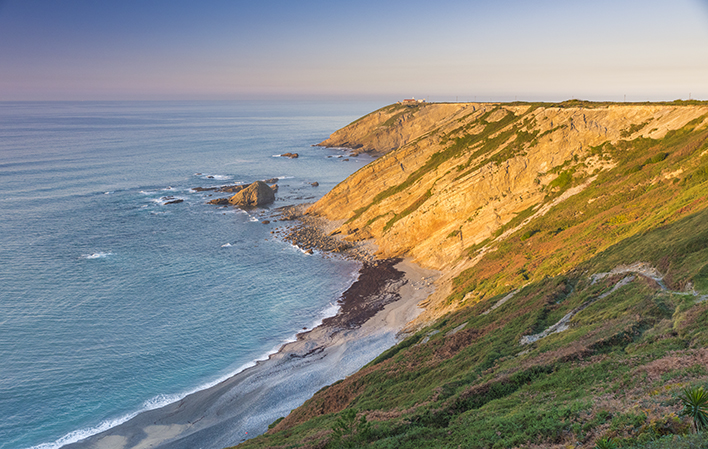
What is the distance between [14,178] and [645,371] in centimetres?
12862

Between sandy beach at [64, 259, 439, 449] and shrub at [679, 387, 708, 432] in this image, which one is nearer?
shrub at [679, 387, 708, 432]

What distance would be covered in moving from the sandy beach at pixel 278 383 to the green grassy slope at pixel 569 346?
13.5 ft

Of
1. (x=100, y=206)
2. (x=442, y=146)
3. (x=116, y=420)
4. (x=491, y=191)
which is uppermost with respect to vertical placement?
(x=442, y=146)

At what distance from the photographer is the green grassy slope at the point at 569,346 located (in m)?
13.5

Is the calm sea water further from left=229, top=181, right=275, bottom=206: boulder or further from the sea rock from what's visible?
left=229, top=181, right=275, bottom=206: boulder

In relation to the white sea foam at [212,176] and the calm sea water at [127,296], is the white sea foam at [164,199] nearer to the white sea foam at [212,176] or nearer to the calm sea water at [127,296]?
the calm sea water at [127,296]

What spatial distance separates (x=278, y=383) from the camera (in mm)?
33031

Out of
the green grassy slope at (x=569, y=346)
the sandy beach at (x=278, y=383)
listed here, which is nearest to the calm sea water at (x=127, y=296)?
the sandy beach at (x=278, y=383)

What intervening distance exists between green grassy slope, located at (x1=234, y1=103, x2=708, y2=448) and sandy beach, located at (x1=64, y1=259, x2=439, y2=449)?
4.13 metres

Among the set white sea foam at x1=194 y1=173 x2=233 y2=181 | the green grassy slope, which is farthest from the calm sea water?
the green grassy slope

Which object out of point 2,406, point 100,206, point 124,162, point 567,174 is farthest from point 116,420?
point 124,162

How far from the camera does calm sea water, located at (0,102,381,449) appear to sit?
32.4 meters

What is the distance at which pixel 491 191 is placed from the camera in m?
53.2

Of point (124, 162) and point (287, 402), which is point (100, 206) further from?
point (287, 402)
